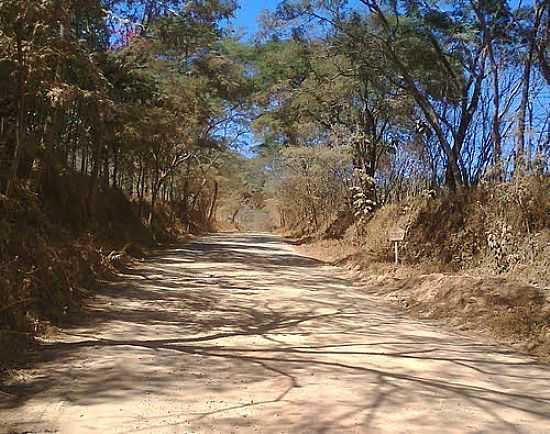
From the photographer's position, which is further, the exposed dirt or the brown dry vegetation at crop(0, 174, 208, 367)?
the exposed dirt

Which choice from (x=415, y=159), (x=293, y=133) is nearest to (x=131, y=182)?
(x=293, y=133)

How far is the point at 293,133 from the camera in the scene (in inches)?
1140

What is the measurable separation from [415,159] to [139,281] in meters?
12.1

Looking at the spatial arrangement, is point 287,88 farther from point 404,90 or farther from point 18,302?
point 18,302

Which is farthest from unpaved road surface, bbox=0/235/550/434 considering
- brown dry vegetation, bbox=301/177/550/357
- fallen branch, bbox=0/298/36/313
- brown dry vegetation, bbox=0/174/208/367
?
brown dry vegetation, bbox=301/177/550/357

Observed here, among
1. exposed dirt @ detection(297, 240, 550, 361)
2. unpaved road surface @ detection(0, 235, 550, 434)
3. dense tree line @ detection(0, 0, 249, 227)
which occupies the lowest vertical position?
unpaved road surface @ detection(0, 235, 550, 434)

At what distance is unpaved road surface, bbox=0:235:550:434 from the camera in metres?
4.25

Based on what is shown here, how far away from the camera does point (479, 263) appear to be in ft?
38.3

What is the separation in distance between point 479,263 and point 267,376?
24.3 feet

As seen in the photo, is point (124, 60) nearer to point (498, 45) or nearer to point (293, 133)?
point (498, 45)

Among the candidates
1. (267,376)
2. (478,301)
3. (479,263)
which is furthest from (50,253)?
(479,263)

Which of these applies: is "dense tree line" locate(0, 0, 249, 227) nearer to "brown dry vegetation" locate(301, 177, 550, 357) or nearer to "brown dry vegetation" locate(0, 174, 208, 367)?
"brown dry vegetation" locate(0, 174, 208, 367)

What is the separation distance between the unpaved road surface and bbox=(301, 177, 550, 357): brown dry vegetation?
70 centimetres

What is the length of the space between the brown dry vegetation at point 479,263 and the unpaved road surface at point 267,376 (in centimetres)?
70
